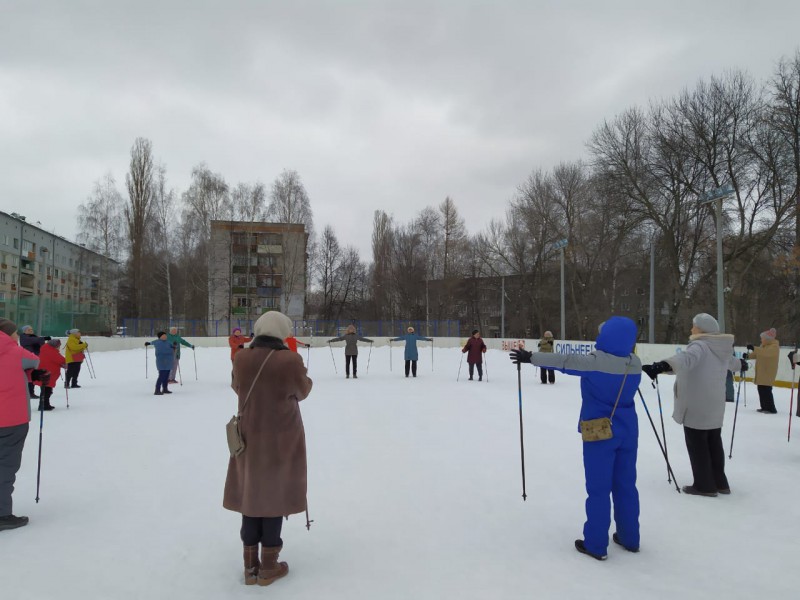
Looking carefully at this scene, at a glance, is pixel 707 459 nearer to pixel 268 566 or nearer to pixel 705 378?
pixel 705 378

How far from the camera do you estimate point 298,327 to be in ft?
139

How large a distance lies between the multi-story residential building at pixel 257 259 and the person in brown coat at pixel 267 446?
3917cm

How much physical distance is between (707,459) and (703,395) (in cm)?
65

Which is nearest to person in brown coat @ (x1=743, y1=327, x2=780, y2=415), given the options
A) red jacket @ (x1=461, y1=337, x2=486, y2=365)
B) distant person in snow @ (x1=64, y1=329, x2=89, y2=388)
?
red jacket @ (x1=461, y1=337, x2=486, y2=365)

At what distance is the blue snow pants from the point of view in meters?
3.65

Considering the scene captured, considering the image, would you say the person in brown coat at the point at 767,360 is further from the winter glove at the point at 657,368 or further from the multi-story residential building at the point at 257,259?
the multi-story residential building at the point at 257,259

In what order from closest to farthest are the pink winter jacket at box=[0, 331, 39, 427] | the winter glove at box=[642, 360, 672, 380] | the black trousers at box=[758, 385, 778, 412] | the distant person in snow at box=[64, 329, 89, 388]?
the pink winter jacket at box=[0, 331, 39, 427], the winter glove at box=[642, 360, 672, 380], the black trousers at box=[758, 385, 778, 412], the distant person in snow at box=[64, 329, 89, 388]

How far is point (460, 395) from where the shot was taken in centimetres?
1298

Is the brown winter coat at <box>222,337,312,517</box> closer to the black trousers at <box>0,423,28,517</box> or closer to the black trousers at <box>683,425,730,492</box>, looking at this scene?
the black trousers at <box>0,423,28,517</box>

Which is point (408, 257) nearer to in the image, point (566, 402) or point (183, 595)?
point (566, 402)

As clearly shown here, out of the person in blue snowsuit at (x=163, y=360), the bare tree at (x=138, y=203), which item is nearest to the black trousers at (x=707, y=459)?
the person in blue snowsuit at (x=163, y=360)

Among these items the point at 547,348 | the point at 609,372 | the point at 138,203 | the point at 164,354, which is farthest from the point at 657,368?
the point at 138,203

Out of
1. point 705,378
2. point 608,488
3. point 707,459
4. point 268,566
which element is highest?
point 705,378

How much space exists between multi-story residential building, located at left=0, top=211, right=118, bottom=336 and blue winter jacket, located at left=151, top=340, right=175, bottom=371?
52.0 feet
